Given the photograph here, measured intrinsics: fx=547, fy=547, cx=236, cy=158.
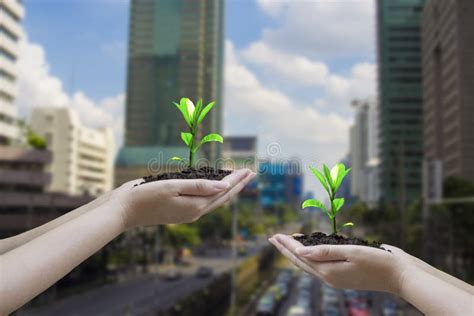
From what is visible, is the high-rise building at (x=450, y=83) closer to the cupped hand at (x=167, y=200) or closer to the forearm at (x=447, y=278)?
the forearm at (x=447, y=278)

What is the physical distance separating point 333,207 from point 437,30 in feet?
241

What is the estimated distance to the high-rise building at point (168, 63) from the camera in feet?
283

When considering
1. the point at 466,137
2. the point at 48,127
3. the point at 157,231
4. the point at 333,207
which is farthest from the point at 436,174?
the point at 48,127

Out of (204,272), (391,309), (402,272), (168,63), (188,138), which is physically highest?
(168,63)

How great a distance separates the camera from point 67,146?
273ft

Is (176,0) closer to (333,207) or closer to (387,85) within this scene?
(387,85)

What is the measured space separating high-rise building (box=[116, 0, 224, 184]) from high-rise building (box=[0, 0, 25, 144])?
36654mm

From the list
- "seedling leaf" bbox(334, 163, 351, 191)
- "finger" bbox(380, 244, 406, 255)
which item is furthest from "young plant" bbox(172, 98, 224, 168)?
"finger" bbox(380, 244, 406, 255)

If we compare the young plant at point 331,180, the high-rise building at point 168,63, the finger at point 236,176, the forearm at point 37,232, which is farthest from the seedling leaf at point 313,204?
the high-rise building at point 168,63

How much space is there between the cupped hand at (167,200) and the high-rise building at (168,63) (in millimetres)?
79396

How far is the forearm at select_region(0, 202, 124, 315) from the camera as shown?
306cm

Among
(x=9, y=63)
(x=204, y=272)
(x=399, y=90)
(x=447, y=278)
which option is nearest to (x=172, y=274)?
(x=204, y=272)

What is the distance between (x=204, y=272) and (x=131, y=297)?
9.07m

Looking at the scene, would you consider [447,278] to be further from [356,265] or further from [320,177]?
[320,177]
